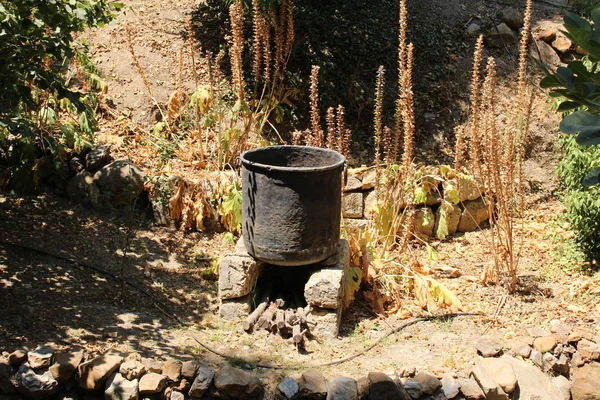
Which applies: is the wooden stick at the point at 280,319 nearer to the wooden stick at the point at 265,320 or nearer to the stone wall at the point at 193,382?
the wooden stick at the point at 265,320

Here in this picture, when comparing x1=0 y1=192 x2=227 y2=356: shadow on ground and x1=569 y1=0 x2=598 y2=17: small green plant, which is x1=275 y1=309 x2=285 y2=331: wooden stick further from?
x1=569 y1=0 x2=598 y2=17: small green plant

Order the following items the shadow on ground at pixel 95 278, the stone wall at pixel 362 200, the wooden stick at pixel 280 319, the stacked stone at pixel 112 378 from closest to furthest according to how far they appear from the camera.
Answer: the stacked stone at pixel 112 378
the shadow on ground at pixel 95 278
the wooden stick at pixel 280 319
the stone wall at pixel 362 200

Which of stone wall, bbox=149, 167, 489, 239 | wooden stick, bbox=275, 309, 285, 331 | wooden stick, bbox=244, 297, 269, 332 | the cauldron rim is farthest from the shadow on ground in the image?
the cauldron rim

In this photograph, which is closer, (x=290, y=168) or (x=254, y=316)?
(x=290, y=168)

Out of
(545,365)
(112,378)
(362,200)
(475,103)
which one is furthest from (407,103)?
(112,378)

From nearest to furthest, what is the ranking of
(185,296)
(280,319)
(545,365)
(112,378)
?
(112,378) < (545,365) < (280,319) < (185,296)

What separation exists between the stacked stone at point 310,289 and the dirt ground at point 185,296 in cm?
11

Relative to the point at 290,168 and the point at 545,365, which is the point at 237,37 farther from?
the point at 545,365

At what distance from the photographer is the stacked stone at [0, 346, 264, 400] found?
418cm

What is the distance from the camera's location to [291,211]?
502 centimetres

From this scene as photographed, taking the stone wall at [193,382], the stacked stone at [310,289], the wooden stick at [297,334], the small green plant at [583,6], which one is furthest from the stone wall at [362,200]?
the small green plant at [583,6]

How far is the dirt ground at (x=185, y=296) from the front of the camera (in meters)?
4.77

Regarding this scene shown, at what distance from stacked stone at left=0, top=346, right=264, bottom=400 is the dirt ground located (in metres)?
0.24

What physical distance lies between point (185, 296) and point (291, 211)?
4.43 ft
